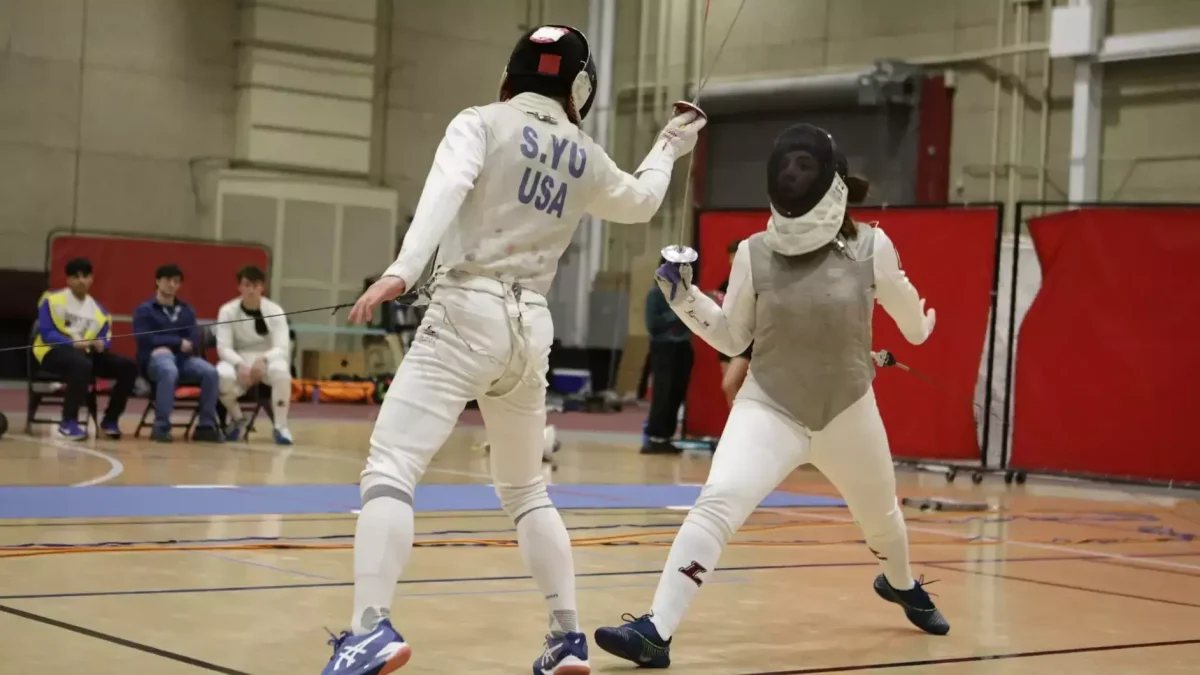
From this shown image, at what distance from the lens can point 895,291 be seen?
3975 mm

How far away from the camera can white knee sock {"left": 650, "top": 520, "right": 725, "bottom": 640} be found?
11.4 feet

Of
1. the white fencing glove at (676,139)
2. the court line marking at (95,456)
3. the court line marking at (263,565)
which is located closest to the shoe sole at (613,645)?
the white fencing glove at (676,139)

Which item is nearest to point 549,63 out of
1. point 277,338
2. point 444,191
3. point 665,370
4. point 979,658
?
point 444,191

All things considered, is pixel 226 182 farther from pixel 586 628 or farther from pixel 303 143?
pixel 586 628

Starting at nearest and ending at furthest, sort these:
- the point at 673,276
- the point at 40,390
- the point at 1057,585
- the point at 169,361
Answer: the point at 673,276
the point at 1057,585
the point at 169,361
the point at 40,390

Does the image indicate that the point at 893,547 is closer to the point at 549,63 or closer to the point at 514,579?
the point at 514,579

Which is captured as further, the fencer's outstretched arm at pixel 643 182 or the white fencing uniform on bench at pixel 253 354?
the white fencing uniform on bench at pixel 253 354

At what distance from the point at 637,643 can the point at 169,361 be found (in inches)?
268

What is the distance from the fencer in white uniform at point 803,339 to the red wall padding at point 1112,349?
5.16 metres

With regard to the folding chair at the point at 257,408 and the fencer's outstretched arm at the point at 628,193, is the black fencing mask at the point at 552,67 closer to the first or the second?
the fencer's outstretched arm at the point at 628,193

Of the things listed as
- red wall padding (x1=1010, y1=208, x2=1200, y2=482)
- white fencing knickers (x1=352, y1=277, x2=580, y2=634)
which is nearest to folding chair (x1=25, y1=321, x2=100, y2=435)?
red wall padding (x1=1010, y1=208, x2=1200, y2=482)

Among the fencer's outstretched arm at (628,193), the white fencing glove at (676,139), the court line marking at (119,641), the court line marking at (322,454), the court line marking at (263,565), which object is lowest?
the court line marking at (322,454)

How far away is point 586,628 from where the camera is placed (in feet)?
12.9

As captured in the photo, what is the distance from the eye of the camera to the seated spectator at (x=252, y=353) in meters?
9.69
